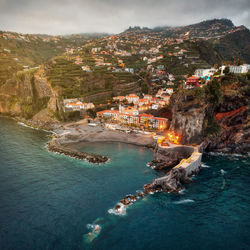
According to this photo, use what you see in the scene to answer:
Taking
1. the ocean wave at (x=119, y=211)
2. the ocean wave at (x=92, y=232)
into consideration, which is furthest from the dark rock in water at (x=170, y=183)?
the ocean wave at (x=92, y=232)

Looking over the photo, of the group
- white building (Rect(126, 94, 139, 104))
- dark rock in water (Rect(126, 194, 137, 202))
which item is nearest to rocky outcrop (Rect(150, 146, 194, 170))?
dark rock in water (Rect(126, 194, 137, 202))

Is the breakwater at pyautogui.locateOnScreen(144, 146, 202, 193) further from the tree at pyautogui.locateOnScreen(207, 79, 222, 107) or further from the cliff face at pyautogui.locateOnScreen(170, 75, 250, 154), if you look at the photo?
the tree at pyautogui.locateOnScreen(207, 79, 222, 107)

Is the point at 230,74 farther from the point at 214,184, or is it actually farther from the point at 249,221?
the point at 249,221

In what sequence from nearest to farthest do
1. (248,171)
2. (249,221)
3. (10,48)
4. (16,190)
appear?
(249,221), (16,190), (248,171), (10,48)

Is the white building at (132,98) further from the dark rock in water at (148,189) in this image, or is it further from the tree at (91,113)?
the dark rock in water at (148,189)

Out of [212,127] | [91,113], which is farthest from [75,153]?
[91,113]

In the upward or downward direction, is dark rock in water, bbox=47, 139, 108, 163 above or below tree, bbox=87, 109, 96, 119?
below

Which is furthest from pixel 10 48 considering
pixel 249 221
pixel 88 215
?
pixel 249 221
